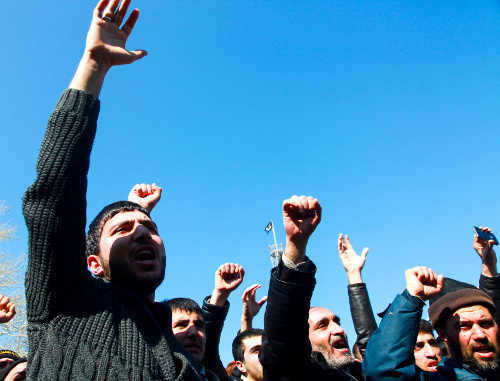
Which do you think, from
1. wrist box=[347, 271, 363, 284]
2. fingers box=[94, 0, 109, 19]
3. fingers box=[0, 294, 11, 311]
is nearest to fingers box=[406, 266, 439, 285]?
wrist box=[347, 271, 363, 284]

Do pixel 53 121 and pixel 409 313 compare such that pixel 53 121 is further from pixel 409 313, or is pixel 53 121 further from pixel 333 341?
pixel 333 341

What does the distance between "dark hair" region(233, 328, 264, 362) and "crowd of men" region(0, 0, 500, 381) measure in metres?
1.30

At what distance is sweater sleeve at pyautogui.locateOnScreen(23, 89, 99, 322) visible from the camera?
63.3 inches

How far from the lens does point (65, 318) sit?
165cm

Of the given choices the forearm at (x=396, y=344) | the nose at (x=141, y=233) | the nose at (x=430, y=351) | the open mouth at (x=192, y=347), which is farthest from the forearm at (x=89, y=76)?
the nose at (x=430, y=351)

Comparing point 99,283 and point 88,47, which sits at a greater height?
point 88,47

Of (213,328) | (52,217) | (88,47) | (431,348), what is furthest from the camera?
(431,348)

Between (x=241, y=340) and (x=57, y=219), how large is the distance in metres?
3.33

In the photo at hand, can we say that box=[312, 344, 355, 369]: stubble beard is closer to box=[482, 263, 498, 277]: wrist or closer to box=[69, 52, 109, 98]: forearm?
box=[482, 263, 498, 277]: wrist

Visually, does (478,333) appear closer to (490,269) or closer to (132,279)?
(490,269)

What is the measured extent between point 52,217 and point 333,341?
2464 millimetres

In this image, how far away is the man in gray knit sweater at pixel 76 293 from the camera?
157 cm

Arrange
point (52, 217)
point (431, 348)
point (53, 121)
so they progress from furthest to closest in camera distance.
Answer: point (431, 348) → point (53, 121) → point (52, 217)

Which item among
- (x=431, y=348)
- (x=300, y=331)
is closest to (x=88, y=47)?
(x=300, y=331)
